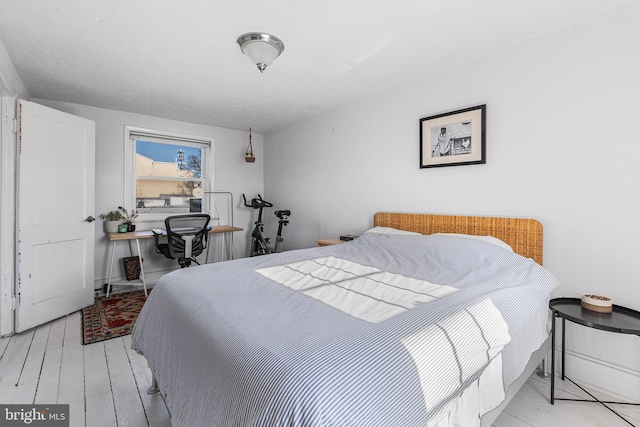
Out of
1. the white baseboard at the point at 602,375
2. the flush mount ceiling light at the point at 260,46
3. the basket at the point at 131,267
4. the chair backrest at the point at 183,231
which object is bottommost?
the white baseboard at the point at 602,375

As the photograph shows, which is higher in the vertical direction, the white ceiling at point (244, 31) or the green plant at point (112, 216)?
the white ceiling at point (244, 31)

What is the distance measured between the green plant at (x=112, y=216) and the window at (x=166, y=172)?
0.28m

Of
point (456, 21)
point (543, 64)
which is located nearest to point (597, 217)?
point (543, 64)

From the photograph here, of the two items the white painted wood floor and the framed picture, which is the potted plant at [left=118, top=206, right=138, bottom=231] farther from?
the framed picture

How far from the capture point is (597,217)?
185 centimetres

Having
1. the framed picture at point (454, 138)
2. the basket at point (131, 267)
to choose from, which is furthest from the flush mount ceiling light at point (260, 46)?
the basket at point (131, 267)

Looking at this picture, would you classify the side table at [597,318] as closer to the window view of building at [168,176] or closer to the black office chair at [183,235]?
the black office chair at [183,235]

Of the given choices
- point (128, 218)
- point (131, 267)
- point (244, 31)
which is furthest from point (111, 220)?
point (244, 31)

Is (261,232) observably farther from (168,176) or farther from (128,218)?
(128,218)

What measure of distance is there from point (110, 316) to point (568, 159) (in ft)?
13.4

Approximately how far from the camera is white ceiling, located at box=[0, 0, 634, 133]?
1.77m

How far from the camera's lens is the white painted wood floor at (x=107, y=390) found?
1.59 m

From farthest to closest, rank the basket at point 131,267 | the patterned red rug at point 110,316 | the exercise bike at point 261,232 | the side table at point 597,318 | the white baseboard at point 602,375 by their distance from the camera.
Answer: the exercise bike at point 261,232 < the basket at point 131,267 < the patterned red rug at point 110,316 < the white baseboard at point 602,375 < the side table at point 597,318

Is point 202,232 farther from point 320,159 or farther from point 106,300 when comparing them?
point 320,159
